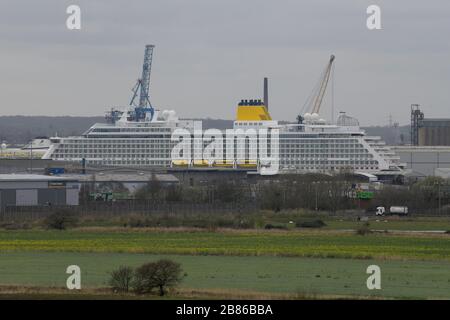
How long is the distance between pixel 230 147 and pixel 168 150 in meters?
7.87

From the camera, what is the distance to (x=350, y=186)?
93.4 meters

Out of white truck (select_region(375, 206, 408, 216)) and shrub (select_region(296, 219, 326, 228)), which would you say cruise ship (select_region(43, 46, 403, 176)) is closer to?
white truck (select_region(375, 206, 408, 216))

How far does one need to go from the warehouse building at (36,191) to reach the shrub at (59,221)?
16.4 m

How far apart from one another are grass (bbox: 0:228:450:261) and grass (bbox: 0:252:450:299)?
168 cm

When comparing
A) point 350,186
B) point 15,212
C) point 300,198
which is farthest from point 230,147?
point 15,212

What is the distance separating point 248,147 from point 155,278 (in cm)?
9467

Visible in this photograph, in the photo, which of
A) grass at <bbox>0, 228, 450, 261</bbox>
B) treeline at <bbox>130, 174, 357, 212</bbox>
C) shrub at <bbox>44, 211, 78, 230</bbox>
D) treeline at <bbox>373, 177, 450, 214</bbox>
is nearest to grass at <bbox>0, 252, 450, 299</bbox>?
grass at <bbox>0, 228, 450, 261</bbox>

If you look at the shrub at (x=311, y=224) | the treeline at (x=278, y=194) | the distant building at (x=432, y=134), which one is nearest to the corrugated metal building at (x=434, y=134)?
the distant building at (x=432, y=134)

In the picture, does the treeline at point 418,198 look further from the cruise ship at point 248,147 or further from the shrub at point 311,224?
the cruise ship at point 248,147

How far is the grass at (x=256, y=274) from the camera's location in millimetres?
34594

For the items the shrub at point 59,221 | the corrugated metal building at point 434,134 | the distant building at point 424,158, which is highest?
the corrugated metal building at point 434,134

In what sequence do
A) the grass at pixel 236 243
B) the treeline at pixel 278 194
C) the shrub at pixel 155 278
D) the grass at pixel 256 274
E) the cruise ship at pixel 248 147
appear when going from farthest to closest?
the cruise ship at pixel 248 147
the treeline at pixel 278 194
the grass at pixel 236 243
the grass at pixel 256 274
the shrub at pixel 155 278

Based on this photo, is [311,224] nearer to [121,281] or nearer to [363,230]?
[363,230]
